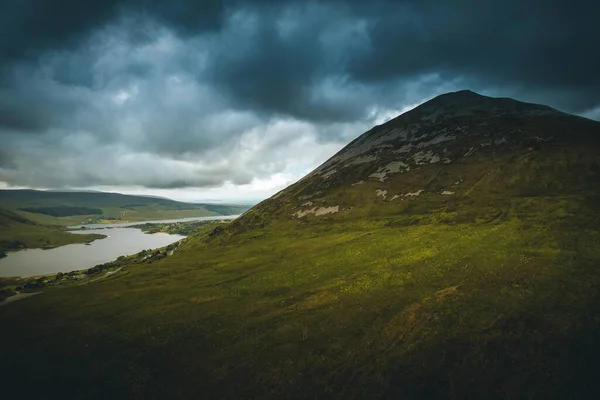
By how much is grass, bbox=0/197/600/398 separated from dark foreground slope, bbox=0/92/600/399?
238 millimetres

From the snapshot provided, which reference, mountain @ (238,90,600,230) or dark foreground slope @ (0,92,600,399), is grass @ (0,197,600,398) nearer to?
dark foreground slope @ (0,92,600,399)

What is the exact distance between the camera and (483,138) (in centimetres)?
16900

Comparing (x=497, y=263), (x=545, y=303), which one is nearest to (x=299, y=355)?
(x=545, y=303)

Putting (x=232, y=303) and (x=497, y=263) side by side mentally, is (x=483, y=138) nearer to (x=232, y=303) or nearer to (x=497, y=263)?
(x=497, y=263)

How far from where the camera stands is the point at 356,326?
4731 cm

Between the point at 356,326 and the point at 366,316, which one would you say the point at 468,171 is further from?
the point at 356,326

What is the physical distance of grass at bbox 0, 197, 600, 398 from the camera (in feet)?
119

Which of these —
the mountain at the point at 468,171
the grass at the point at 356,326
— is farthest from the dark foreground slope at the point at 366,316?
the mountain at the point at 468,171

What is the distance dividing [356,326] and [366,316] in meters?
3.06

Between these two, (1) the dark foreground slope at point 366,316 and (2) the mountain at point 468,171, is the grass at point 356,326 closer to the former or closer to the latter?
(1) the dark foreground slope at point 366,316

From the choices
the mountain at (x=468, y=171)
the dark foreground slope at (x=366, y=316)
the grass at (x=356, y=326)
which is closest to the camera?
the grass at (x=356, y=326)

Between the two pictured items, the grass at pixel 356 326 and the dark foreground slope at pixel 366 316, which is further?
the dark foreground slope at pixel 366 316

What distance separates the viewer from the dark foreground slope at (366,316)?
3647 centimetres

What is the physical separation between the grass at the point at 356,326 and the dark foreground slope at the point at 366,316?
0.24 metres
